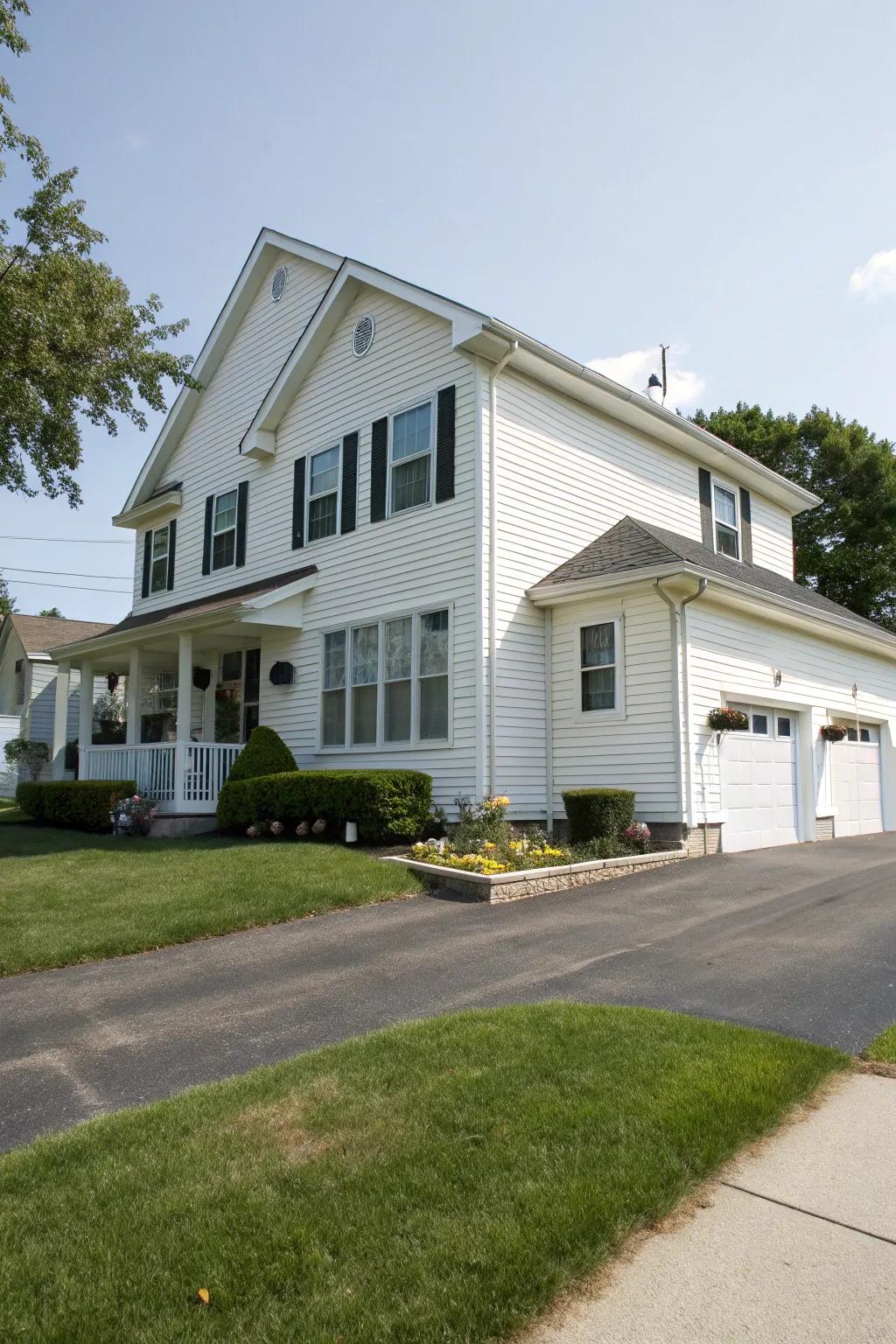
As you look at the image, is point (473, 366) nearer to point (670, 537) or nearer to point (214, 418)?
point (670, 537)

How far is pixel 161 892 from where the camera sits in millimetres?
9977

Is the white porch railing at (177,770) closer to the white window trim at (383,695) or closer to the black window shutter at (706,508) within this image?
the white window trim at (383,695)

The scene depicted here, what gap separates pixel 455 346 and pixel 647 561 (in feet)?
13.2

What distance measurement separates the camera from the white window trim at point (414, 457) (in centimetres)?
1441

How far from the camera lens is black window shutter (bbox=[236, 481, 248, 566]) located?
61.1 ft

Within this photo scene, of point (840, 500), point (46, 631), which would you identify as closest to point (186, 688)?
point (46, 631)

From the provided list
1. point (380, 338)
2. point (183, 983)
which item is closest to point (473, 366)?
point (380, 338)

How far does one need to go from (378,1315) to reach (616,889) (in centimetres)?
794

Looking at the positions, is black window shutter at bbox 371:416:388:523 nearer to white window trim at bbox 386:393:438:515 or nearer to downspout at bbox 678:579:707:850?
white window trim at bbox 386:393:438:515

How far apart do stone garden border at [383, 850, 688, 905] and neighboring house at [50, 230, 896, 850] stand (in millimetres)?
1593

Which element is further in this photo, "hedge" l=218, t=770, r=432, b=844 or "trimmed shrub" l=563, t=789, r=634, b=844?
"hedge" l=218, t=770, r=432, b=844

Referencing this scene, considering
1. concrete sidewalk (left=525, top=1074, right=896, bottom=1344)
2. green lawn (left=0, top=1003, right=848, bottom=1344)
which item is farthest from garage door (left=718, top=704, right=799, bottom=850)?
concrete sidewalk (left=525, top=1074, right=896, bottom=1344)

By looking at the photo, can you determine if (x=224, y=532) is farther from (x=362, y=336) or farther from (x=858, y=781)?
(x=858, y=781)

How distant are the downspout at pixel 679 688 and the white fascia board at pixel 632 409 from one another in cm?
384
